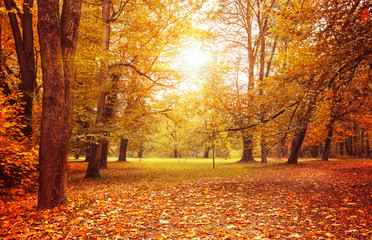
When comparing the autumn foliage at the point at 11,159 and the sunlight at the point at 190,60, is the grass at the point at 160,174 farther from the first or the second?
the sunlight at the point at 190,60

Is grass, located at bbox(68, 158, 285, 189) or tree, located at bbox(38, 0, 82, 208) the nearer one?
tree, located at bbox(38, 0, 82, 208)

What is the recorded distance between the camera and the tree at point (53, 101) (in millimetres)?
5129

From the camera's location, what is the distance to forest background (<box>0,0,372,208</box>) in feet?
17.7

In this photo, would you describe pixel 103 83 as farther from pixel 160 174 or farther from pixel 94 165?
pixel 160 174

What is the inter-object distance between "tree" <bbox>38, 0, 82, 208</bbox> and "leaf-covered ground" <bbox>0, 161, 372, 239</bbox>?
605 mm

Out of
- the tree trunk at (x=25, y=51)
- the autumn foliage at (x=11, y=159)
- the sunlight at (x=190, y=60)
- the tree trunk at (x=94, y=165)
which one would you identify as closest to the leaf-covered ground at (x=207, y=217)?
the autumn foliage at (x=11, y=159)

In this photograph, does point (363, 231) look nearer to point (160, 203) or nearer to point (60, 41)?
point (160, 203)

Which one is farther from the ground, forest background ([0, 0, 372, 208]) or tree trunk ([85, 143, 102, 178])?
forest background ([0, 0, 372, 208])

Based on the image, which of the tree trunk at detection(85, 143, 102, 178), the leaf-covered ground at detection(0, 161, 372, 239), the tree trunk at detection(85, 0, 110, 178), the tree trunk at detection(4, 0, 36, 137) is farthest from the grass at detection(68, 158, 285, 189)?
the tree trunk at detection(4, 0, 36, 137)

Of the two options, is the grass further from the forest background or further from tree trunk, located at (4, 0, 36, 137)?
tree trunk, located at (4, 0, 36, 137)

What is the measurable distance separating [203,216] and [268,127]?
23.6ft

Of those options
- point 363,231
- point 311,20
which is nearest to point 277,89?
point 311,20

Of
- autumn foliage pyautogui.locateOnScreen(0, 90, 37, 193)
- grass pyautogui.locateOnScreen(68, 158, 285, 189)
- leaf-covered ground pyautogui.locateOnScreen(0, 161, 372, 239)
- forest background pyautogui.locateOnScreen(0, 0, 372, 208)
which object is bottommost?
grass pyautogui.locateOnScreen(68, 158, 285, 189)

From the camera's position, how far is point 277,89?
871cm
